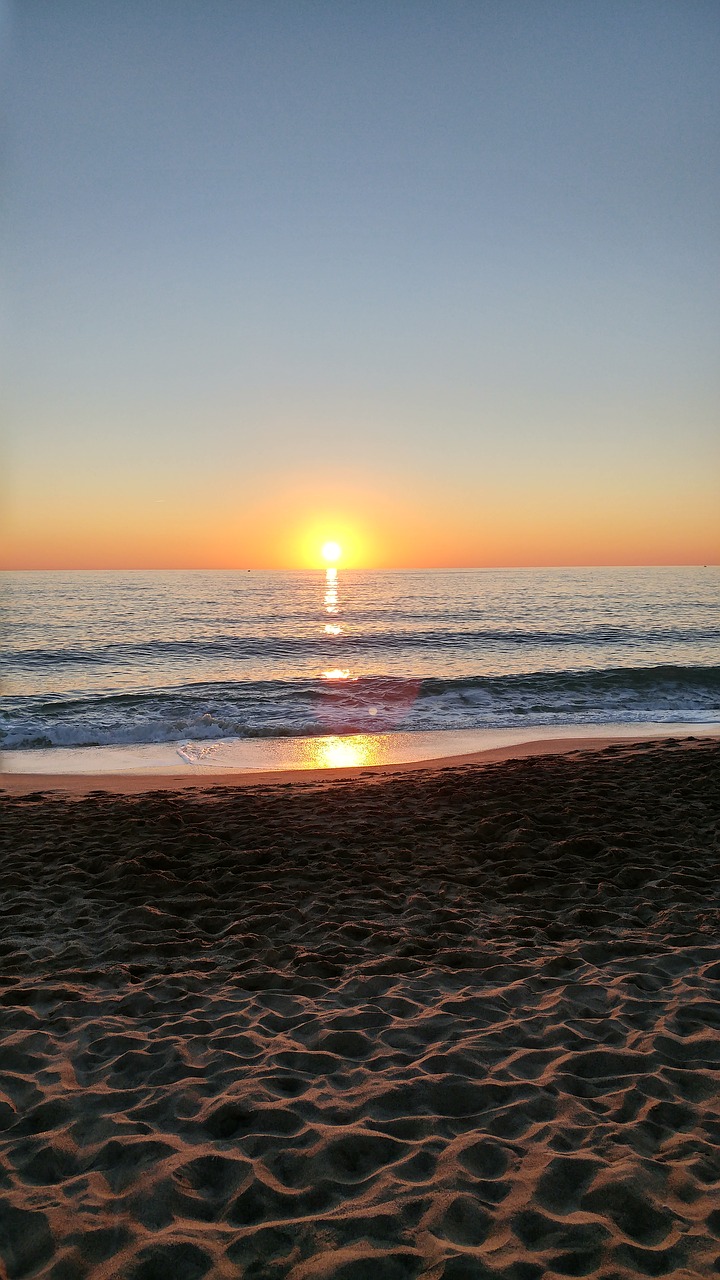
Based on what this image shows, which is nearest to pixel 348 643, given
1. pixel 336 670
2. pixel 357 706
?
pixel 336 670

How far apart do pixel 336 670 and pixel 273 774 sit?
50.5ft

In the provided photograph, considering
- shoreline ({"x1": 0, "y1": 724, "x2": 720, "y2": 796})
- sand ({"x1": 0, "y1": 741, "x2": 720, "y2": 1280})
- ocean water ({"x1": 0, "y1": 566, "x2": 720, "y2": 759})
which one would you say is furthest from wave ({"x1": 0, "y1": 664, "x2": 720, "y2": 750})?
sand ({"x1": 0, "y1": 741, "x2": 720, "y2": 1280})

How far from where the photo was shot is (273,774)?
1288 cm

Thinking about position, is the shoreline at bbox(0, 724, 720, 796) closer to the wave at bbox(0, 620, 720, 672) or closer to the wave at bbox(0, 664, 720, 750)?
the wave at bbox(0, 664, 720, 750)

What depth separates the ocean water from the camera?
1858 centimetres

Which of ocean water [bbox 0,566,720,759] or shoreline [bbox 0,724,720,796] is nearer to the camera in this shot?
shoreline [bbox 0,724,720,796]

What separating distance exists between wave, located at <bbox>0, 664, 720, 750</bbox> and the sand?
9.52m

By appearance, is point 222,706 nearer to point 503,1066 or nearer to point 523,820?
point 523,820

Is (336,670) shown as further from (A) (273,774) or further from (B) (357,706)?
(A) (273,774)

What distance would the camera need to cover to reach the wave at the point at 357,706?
17.8 m

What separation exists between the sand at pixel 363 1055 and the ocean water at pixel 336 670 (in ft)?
12.3

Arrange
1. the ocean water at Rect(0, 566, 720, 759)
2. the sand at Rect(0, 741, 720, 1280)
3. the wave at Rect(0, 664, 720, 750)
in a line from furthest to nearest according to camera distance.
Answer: the ocean water at Rect(0, 566, 720, 759), the wave at Rect(0, 664, 720, 750), the sand at Rect(0, 741, 720, 1280)

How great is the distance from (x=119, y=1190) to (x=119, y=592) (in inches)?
2687

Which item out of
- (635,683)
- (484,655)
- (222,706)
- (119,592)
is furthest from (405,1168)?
(119,592)
